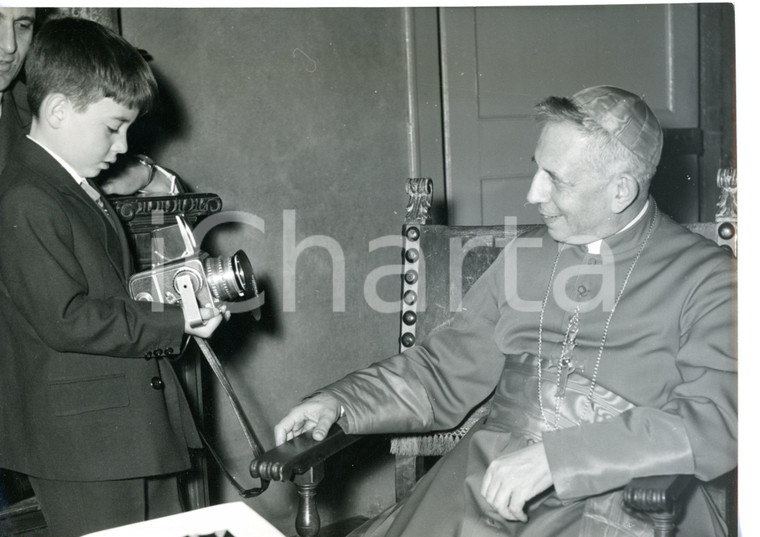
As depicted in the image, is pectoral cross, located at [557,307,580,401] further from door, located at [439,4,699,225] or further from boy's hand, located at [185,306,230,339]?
door, located at [439,4,699,225]

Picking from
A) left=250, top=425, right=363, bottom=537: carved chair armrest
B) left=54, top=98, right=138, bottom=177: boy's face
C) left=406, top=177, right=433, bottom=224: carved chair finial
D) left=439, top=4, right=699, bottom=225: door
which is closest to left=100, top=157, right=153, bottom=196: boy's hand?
left=54, top=98, right=138, bottom=177: boy's face

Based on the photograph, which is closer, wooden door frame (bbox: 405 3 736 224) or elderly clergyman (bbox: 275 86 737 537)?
elderly clergyman (bbox: 275 86 737 537)

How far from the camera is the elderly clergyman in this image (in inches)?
59.9

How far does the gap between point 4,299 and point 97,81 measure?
538mm

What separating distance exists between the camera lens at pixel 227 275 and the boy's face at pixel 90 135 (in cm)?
35

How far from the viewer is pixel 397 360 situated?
6.42 ft

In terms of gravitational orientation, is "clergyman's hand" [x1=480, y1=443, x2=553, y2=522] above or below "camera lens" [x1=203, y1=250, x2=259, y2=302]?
below

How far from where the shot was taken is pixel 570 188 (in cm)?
175

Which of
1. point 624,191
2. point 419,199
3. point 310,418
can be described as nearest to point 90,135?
point 310,418

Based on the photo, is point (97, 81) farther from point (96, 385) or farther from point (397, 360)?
point (397, 360)

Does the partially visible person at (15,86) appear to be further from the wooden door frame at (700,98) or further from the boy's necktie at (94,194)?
the wooden door frame at (700,98)

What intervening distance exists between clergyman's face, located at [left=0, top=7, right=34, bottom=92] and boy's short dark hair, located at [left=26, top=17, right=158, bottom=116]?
0.76ft

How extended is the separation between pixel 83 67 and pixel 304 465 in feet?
3.33

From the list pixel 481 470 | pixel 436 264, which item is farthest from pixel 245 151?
pixel 481 470
